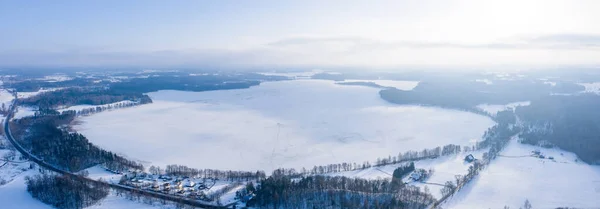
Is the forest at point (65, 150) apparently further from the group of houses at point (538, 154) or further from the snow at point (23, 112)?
the group of houses at point (538, 154)

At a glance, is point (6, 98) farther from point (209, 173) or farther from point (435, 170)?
point (435, 170)

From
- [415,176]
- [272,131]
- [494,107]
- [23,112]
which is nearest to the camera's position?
[415,176]

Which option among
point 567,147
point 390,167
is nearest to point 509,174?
point 390,167

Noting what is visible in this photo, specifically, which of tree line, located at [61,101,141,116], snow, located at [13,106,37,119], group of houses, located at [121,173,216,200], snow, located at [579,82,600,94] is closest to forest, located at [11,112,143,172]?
group of houses, located at [121,173,216,200]

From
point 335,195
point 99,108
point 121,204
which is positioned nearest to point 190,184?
point 121,204

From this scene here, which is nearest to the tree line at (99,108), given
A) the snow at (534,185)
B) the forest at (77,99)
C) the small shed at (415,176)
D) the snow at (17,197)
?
the forest at (77,99)

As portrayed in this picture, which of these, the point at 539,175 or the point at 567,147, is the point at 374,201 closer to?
the point at 539,175

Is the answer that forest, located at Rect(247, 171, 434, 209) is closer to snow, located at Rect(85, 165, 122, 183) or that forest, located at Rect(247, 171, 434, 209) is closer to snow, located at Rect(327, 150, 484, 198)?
snow, located at Rect(327, 150, 484, 198)
